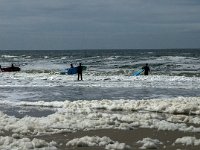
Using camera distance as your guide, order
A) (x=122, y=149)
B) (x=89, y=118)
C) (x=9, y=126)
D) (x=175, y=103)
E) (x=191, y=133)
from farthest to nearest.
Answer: (x=175, y=103), (x=89, y=118), (x=9, y=126), (x=191, y=133), (x=122, y=149)

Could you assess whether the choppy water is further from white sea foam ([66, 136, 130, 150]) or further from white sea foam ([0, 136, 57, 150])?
white sea foam ([66, 136, 130, 150])

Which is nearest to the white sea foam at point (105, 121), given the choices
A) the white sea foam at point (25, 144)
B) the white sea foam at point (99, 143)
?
the white sea foam at point (25, 144)

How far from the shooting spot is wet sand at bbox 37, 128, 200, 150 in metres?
9.45

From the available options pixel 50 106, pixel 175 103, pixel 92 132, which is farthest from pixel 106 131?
pixel 50 106

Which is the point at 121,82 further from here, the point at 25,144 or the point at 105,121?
the point at 25,144

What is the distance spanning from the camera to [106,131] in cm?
1164

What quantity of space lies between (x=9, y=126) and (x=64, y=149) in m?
3.43

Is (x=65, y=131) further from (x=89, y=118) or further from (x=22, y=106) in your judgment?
(x=22, y=106)

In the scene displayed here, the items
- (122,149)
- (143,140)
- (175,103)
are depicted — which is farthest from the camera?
(175,103)

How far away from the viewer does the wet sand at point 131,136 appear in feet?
31.0

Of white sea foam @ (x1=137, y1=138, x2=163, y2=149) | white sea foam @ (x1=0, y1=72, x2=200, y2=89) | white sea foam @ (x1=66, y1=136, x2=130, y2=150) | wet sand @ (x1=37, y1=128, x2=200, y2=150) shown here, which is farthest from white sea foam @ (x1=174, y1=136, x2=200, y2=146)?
white sea foam @ (x1=0, y1=72, x2=200, y2=89)

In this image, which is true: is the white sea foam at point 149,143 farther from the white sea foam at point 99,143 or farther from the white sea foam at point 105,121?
the white sea foam at point 105,121

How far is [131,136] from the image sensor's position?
10.9 meters

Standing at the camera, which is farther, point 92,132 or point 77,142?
point 92,132
